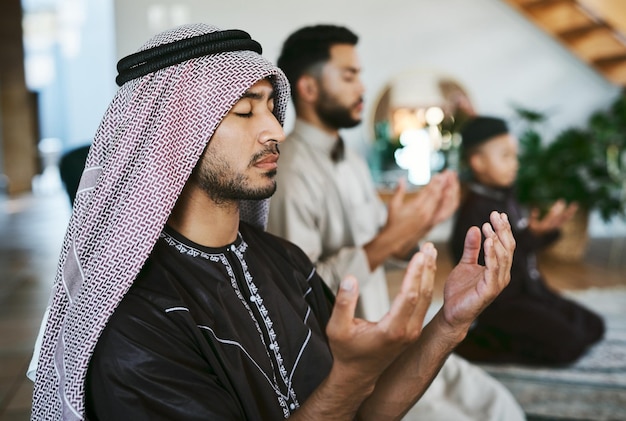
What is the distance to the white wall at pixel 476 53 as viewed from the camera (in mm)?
6094

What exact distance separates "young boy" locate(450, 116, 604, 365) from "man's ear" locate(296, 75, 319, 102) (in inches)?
46.7

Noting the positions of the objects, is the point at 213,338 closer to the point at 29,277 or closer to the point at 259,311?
the point at 259,311

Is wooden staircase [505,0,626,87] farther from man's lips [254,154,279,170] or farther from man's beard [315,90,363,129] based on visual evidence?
man's lips [254,154,279,170]

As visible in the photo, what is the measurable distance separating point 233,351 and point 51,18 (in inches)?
622

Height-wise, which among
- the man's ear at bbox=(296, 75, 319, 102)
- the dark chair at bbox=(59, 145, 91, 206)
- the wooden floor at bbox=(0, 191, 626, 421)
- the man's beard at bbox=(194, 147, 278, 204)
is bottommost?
the wooden floor at bbox=(0, 191, 626, 421)

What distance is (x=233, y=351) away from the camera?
48.1 inches

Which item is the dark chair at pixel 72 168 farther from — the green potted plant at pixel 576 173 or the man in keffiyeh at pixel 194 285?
the green potted plant at pixel 576 173

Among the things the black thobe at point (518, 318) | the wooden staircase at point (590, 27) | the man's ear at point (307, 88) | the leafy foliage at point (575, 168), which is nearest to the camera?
the man's ear at point (307, 88)

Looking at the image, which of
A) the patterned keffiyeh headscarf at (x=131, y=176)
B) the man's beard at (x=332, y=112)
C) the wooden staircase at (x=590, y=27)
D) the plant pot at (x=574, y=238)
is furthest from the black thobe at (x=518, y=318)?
the wooden staircase at (x=590, y=27)

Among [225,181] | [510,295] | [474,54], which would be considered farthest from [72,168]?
[474,54]

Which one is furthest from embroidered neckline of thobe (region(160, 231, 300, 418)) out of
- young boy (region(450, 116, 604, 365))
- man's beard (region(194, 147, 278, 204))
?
young boy (region(450, 116, 604, 365))

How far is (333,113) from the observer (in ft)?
7.90

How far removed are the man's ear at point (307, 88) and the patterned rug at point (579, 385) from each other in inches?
57.9

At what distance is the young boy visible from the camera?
332 centimetres
